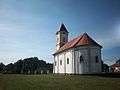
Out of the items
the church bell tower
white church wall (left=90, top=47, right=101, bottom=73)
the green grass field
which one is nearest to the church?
white church wall (left=90, top=47, right=101, bottom=73)

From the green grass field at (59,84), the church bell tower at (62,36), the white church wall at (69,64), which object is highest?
the church bell tower at (62,36)

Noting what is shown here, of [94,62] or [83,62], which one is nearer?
[94,62]

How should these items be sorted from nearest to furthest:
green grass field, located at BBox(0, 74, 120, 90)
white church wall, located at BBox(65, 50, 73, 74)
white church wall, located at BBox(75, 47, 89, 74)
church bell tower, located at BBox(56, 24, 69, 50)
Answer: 1. green grass field, located at BBox(0, 74, 120, 90)
2. white church wall, located at BBox(75, 47, 89, 74)
3. white church wall, located at BBox(65, 50, 73, 74)
4. church bell tower, located at BBox(56, 24, 69, 50)

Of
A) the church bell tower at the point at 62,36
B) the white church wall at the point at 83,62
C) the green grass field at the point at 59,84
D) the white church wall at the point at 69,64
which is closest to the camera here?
the green grass field at the point at 59,84

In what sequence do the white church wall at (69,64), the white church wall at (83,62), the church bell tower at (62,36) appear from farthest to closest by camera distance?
the church bell tower at (62,36) < the white church wall at (69,64) < the white church wall at (83,62)

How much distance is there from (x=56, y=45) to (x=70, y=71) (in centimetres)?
2084

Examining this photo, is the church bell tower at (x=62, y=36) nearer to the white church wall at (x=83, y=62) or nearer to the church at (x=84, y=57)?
the church at (x=84, y=57)

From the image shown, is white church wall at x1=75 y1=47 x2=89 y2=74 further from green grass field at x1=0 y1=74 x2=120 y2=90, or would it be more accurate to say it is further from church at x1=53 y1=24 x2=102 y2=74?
green grass field at x1=0 y1=74 x2=120 y2=90

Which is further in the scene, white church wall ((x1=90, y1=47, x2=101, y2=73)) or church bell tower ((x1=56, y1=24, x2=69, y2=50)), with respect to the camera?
church bell tower ((x1=56, y1=24, x2=69, y2=50))

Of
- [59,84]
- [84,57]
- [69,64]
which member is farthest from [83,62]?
[59,84]

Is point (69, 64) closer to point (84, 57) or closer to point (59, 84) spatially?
point (84, 57)

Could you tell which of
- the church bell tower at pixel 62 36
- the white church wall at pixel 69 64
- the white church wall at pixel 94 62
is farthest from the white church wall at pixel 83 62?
the church bell tower at pixel 62 36

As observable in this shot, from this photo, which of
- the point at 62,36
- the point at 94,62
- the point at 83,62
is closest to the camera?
the point at 94,62

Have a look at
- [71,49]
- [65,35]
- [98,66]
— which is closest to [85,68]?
[98,66]
